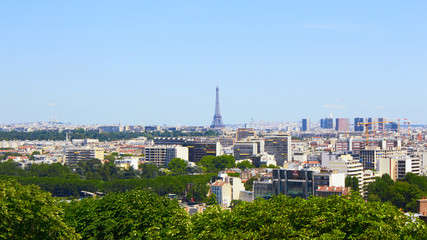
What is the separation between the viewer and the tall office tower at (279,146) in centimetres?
11362

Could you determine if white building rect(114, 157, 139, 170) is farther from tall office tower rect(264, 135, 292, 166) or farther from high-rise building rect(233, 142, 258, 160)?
tall office tower rect(264, 135, 292, 166)

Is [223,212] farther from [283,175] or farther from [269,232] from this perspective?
[283,175]

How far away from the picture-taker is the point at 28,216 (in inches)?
781

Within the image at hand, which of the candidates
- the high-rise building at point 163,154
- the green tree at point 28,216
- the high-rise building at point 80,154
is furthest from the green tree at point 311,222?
the high-rise building at point 80,154

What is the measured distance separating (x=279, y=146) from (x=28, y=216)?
96.3 meters

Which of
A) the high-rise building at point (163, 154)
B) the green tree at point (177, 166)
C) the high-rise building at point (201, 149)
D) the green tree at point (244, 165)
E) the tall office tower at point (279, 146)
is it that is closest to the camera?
A: the green tree at point (177, 166)

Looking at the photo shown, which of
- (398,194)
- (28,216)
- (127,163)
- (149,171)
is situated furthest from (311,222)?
(127,163)

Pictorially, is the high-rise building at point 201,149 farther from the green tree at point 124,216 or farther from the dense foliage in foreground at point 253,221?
the dense foliage in foreground at point 253,221

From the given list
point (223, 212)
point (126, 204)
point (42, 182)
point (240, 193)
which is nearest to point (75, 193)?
point (42, 182)

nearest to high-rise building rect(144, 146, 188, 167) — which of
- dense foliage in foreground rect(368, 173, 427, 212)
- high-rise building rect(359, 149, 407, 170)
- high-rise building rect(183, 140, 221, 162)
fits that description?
high-rise building rect(183, 140, 221, 162)

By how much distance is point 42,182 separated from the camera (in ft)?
221

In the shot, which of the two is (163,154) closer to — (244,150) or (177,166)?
(177,166)

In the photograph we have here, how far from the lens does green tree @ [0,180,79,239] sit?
19547 mm

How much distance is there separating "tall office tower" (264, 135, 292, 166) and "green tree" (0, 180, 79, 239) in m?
92.5
